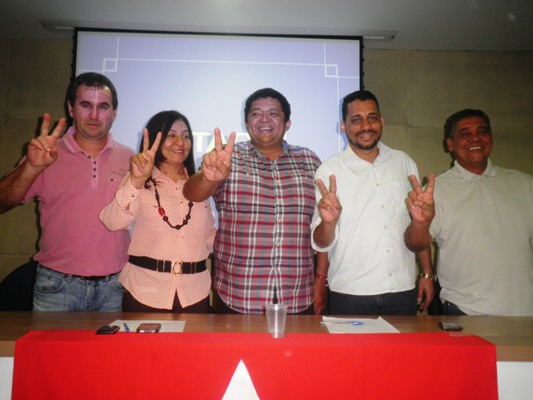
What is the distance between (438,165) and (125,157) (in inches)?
116

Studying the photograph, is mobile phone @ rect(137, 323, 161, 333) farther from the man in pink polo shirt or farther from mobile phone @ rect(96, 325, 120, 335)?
the man in pink polo shirt

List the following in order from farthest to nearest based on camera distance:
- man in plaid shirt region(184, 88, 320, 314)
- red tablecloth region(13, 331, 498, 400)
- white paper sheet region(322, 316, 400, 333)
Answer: man in plaid shirt region(184, 88, 320, 314)
white paper sheet region(322, 316, 400, 333)
red tablecloth region(13, 331, 498, 400)

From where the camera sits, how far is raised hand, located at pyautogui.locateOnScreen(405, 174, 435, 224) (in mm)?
1844

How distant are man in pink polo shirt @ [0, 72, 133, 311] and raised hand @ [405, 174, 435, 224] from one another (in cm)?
160

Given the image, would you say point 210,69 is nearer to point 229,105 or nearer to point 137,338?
point 229,105

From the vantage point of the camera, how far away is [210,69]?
3.33 metres

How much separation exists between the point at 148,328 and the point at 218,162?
82cm

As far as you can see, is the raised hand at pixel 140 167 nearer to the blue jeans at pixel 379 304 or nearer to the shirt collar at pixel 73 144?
the shirt collar at pixel 73 144

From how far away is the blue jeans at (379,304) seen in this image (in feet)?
6.44

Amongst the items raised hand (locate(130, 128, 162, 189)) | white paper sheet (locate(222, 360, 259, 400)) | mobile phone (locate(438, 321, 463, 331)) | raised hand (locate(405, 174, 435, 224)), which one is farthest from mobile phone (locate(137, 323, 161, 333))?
raised hand (locate(405, 174, 435, 224))

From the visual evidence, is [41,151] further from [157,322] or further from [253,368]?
[253,368]

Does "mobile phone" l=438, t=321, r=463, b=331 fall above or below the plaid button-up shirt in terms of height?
below

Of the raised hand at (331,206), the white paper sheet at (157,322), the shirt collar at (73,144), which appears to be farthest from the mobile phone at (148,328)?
the shirt collar at (73,144)

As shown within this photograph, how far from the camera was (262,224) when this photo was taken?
1980 mm
